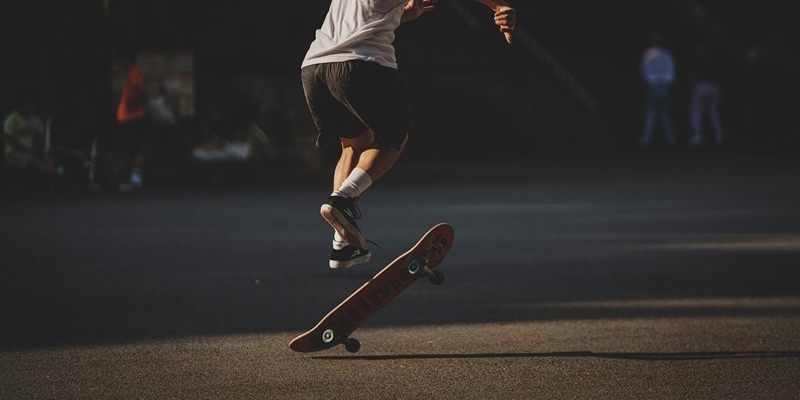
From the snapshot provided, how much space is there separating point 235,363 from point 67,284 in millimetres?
3692

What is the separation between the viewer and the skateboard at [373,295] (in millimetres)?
7023

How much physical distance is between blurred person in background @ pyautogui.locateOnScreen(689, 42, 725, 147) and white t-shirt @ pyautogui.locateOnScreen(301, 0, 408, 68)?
2284cm

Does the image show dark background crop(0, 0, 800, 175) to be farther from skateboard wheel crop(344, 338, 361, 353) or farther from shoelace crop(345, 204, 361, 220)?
skateboard wheel crop(344, 338, 361, 353)

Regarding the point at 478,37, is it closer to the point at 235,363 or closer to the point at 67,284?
the point at 67,284

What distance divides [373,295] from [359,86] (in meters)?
1.03

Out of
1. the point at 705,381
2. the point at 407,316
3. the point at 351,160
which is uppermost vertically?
the point at 351,160

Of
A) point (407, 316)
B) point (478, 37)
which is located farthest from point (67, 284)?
point (478, 37)

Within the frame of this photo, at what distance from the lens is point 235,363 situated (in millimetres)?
6879

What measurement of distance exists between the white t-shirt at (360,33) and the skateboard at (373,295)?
93cm

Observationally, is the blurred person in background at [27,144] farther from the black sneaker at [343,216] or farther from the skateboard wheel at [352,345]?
the skateboard wheel at [352,345]

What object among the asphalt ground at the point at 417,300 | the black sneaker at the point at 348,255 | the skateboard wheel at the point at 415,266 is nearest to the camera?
the asphalt ground at the point at 417,300

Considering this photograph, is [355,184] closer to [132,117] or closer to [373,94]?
[373,94]

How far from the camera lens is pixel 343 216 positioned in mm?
7184

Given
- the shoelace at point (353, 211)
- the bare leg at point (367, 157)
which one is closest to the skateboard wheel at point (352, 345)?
the shoelace at point (353, 211)
